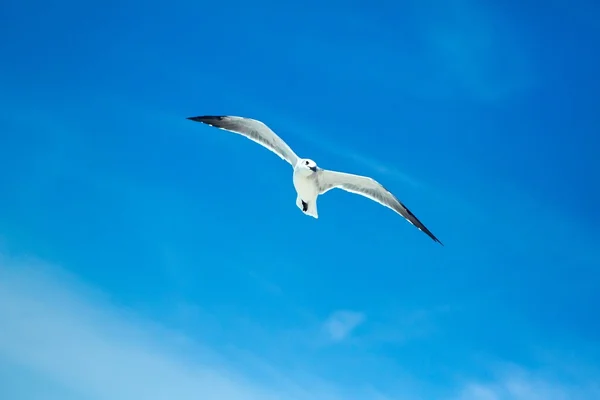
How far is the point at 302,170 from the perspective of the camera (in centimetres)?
1627

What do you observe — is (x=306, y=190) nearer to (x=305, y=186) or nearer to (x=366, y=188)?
(x=305, y=186)

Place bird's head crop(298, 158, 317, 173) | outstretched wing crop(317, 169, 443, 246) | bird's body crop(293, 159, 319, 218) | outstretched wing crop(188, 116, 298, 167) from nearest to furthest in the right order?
1. bird's head crop(298, 158, 317, 173)
2. bird's body crop(293, 159, 319, 218)
3. outstretched wing crop(188, 116, 298, 167)
4. outstretched wing crop(317, 169, 443, 246)

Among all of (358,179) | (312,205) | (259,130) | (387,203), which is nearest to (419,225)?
(387,203)

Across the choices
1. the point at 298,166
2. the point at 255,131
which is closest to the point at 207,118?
the point at 255,131

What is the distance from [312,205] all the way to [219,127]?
3.22 m

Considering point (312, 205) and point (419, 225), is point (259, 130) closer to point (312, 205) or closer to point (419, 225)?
point (312, 205)

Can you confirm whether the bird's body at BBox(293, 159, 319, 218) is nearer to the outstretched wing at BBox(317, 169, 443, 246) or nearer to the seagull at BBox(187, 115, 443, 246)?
the seagull at BBox(187, 115, 443, 246)

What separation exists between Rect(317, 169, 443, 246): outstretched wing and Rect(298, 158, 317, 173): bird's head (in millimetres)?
738

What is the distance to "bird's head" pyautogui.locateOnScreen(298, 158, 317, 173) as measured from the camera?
1619 cm

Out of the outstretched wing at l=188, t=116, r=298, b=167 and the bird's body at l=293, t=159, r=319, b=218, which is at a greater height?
the outstretched wing at l=188, t=116, r=298, b=167

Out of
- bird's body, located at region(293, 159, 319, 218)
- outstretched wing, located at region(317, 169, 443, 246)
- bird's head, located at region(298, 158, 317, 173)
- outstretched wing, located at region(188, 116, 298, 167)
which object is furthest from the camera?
outstretched wing, located at region(317, 169, 443, 246)

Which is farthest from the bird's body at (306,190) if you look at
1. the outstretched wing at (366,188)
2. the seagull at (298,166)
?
the outstretched wing at (366,188)

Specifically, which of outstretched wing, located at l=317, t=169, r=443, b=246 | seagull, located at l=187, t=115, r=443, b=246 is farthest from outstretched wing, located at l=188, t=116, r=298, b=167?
outstretched wing, located at l=317, t=169, r=443, b=246

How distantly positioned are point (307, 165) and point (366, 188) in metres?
2.62
